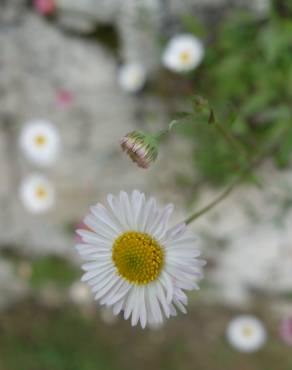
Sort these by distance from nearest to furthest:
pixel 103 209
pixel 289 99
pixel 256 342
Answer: pixel 103 209 → pixel 289 99 → pixel 256 342

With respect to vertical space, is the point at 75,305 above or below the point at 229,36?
below

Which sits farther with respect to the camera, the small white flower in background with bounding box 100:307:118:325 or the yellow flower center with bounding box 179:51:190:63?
the small white flower in background with bounding box 100:307:118:325

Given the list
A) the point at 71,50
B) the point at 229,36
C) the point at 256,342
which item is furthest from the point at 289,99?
the point at 256,342

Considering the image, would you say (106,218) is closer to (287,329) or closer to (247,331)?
(287,329)

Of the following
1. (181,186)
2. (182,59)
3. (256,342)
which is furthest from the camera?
(256,342)

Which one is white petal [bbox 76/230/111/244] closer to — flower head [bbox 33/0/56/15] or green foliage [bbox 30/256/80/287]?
flower head [bbox 33/0/56/15]

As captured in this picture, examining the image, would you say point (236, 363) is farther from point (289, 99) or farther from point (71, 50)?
point (71, 50)

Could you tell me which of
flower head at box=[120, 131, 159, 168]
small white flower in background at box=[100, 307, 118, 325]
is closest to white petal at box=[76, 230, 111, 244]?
flower head at box=[120, 131, 159, 168]

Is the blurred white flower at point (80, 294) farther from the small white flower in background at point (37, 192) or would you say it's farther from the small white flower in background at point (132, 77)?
the small white flower in background at point (132, 77)

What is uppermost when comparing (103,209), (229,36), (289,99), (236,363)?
(229,36)
